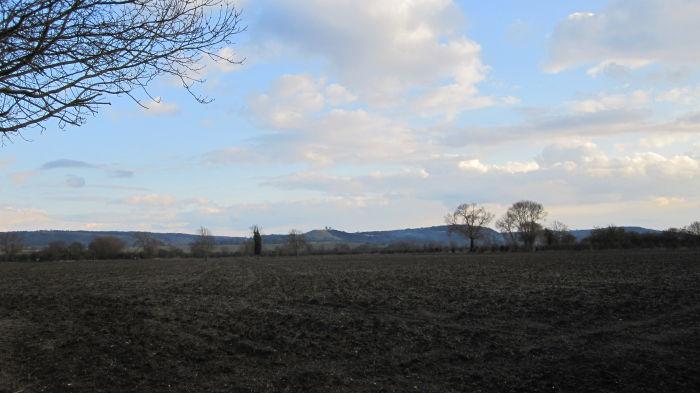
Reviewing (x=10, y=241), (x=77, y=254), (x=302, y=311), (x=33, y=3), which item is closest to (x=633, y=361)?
(x=302, y=311)

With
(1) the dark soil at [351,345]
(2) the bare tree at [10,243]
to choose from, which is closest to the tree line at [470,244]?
(2) the bare tree at [10,243]

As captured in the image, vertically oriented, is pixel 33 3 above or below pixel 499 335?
above

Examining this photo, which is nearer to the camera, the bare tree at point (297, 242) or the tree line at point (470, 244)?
the tree line at point (470, 244)

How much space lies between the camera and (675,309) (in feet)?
47.9

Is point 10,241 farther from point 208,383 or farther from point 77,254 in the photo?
point 208,383

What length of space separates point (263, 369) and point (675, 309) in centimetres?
1198

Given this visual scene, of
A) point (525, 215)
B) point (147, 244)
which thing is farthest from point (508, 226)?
point (147, 244)

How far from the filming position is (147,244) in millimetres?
108062

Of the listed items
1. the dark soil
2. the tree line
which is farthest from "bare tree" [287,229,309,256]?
the dark soil

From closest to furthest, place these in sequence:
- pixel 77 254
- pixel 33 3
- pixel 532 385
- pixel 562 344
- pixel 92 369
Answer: pixel 33 3 < pixel 532 385 < pixel 92 369 < pixel 562 344 < pixel 77 254

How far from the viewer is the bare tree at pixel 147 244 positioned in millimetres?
100500

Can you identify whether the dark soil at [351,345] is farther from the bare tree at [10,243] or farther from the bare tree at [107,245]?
the bare tree at [10,243]

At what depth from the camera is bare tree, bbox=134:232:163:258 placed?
330 feet

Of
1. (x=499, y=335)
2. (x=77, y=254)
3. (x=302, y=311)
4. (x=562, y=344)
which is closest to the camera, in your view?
(x=562, y=344)
